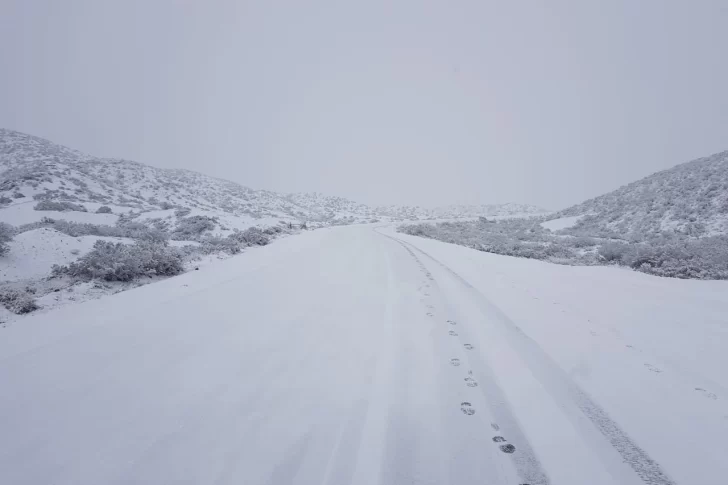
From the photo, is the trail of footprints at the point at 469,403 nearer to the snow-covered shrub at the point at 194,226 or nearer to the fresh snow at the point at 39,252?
the fresh snow at the point at 39,252

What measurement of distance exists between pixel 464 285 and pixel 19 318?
7851mm

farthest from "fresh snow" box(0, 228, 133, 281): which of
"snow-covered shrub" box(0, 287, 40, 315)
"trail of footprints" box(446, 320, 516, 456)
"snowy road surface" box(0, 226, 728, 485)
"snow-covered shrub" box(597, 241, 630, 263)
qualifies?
"snow-covered shrub" box(597, 241, 630, 263)

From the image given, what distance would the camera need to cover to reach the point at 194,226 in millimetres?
19547

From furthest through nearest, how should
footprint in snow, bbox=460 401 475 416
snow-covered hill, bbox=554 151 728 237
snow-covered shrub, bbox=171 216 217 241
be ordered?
snow-covered shrub, bbox=171 216 217 241
snow-covered hill, bbox=554 151 728 237
footprint in snow, bbox=460 401 475 416

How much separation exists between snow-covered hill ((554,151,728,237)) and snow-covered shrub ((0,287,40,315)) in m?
24.6

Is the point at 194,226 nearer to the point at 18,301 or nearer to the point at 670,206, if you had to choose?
the point at 18,301

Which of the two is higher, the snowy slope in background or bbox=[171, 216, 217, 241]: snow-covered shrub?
the snowy slope in background

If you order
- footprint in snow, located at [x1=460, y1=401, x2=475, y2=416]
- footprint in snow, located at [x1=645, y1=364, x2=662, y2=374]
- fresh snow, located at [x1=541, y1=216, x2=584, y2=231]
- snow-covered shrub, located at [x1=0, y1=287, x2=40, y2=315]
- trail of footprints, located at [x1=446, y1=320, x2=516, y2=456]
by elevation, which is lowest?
snow-covered shrub, located at [x1=0, y1=287, x2=40, y2=315]

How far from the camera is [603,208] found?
1142 inches

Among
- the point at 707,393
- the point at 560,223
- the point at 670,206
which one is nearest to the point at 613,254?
the point at 707,393

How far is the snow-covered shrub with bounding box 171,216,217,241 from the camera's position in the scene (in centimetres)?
1856

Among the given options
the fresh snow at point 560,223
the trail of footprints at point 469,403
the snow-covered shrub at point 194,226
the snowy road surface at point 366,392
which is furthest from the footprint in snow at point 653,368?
the fresh snow at point 560,223

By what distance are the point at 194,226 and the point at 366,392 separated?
65.9 ft

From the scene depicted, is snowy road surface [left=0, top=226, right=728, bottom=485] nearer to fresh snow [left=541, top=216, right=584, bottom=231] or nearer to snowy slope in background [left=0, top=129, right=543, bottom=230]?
snowy slope in background [left=0, top=129, right=543, bottom=230]
